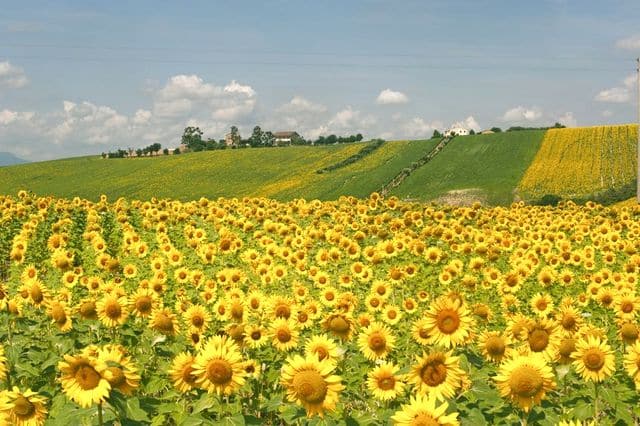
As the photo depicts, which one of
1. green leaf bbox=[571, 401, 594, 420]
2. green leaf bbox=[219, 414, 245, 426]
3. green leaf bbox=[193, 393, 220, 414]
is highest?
green leaf bbox=[193, 393, 220, 414]

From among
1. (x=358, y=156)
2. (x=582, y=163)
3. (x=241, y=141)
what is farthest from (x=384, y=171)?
(x=241, y=141)

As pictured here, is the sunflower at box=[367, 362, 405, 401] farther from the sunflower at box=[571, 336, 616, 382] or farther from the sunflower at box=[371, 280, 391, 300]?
the sunflower at box=[371, 280, 391, 300]

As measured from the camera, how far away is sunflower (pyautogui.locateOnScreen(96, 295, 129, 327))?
6320mm

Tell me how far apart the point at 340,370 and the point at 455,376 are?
5.46 ft

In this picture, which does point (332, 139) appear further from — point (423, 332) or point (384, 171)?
point (423, 332)

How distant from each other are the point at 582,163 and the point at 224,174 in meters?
46.9

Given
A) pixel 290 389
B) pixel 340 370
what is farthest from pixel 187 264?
pixel 290 389

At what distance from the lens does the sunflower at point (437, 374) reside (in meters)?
4.26

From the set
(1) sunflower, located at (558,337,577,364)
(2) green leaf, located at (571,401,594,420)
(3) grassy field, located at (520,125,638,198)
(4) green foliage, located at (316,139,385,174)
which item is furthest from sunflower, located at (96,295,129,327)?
(4) green foliage, located at (316,139,385,174)

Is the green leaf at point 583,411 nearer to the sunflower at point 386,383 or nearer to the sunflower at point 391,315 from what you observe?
the sunflower at point 386,383

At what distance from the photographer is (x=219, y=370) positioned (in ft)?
13.5

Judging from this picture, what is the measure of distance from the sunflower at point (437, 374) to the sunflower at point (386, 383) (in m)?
0.48

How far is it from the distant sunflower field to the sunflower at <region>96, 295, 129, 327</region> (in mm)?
14

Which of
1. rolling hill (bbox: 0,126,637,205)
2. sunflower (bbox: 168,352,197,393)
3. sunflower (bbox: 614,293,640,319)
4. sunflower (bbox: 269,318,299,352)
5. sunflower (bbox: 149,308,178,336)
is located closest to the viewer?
sunflower (bbox: 168,352,197,393)
